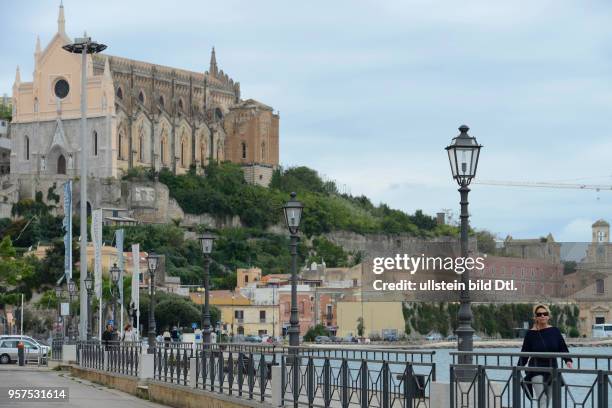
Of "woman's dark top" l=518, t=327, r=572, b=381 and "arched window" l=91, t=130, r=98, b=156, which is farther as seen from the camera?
"arched window" l=91, t=130, r=98, b=156

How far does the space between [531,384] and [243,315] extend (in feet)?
334

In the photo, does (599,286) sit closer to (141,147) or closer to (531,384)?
(141,147)

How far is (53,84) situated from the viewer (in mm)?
141750

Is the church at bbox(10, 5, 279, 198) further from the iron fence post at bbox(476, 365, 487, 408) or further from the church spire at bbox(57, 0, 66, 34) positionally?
the iron fence post at bbox(476, 365, 487, 408)

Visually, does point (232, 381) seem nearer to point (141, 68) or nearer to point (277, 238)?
point (277, 238)

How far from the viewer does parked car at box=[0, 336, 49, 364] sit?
2153 inches

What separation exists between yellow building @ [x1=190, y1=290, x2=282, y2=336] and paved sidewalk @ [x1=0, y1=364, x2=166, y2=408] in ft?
228

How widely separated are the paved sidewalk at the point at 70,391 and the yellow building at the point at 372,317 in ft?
250

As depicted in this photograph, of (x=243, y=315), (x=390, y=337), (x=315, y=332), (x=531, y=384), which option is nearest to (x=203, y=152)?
(x=390, y=337)

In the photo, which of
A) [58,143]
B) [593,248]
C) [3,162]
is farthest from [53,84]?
[593,248]

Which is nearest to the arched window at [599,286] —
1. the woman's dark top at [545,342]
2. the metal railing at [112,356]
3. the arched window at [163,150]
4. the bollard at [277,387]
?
the arched window at [163,150]

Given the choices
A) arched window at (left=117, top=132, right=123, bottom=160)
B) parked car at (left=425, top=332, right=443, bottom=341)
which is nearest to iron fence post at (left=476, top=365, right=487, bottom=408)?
parked car at (left=425, top=332, right=443, bottom=341)

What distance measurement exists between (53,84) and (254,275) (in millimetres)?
30002

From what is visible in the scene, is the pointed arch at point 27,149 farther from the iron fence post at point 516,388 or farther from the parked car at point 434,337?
the iron fence post at point 516,388
